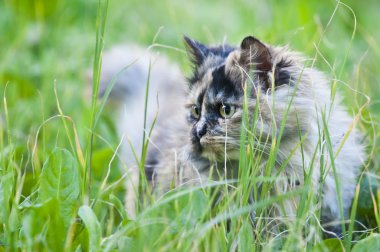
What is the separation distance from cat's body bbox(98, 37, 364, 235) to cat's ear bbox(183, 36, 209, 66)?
5 centimetres

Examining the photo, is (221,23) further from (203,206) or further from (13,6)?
(203,206)

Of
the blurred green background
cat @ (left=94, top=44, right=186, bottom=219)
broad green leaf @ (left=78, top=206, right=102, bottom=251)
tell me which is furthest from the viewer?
cat @ (left=94, top=44, right=186, bottom=219)

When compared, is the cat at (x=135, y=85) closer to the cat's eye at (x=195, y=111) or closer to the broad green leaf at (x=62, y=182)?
the cat's eye at (x=195, y=111)

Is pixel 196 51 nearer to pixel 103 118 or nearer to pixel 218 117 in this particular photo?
pixel 218 117

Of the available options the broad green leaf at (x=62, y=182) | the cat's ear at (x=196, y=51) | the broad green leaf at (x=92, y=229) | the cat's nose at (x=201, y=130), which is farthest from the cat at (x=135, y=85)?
the broad green leaf at (x=92, y=229)

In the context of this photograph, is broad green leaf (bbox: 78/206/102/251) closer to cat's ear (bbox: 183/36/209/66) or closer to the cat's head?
the cat's head

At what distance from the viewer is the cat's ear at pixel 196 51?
232cm

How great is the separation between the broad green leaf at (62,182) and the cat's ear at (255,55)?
64 cm

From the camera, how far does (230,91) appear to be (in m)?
2.10

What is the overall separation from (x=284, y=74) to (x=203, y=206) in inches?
21.5

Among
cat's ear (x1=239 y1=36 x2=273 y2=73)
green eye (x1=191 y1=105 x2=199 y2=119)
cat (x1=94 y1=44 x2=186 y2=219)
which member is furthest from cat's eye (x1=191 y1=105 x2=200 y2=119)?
cat (x1=94 y1=44 x2=186 y2=219)

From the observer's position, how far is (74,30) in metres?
4.25

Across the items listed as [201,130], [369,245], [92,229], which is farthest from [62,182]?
[369,245]

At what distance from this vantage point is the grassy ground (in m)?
1.69
